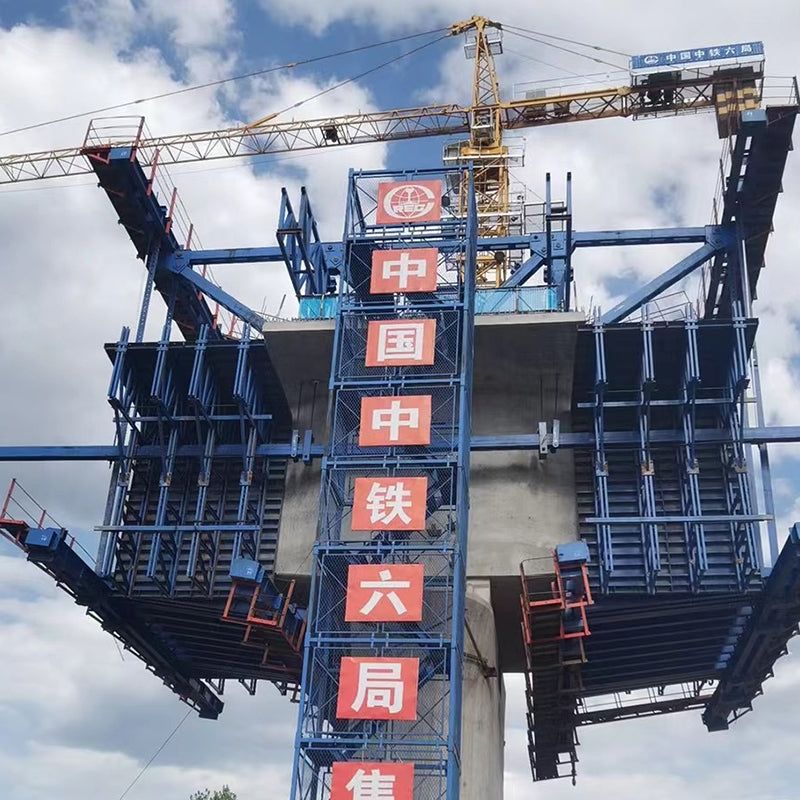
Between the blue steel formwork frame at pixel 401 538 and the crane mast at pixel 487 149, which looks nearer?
the blue steel formwork frame at pixel 401 538

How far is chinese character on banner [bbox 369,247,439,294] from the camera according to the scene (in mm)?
38531

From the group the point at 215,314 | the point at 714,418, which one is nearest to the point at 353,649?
the point at 714,418

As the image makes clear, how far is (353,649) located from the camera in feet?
110

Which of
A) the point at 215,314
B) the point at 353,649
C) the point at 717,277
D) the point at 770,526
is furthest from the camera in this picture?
the point at 215,314

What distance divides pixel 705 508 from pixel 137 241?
24704 millimetres

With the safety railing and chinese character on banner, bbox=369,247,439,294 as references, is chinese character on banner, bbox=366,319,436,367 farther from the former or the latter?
the safety railing

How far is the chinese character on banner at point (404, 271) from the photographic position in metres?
38.5

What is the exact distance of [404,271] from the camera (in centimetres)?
3888

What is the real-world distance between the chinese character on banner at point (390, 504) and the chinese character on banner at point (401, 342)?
4389 mm

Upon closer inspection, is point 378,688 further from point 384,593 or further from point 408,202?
point 408,202

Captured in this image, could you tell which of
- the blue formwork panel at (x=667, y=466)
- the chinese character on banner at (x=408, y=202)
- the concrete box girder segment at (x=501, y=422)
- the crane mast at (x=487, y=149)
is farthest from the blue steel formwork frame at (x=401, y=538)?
the crane mast at (x=487, y=149)

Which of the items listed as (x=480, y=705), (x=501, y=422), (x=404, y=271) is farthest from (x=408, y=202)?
(x=480, y=705)

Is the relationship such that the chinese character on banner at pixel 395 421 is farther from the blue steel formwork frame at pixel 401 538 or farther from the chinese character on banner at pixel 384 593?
the chinese character on banner at pixel 384 593

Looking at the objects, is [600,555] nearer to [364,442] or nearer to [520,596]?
[520,596]
